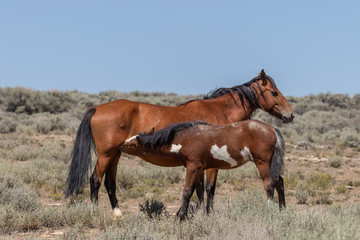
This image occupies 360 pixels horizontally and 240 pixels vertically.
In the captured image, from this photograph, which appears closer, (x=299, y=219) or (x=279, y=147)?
(x=299, y=219)

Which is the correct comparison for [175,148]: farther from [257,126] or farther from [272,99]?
[272,99]

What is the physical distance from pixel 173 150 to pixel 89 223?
5.91 ft

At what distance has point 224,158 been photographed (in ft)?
19.8

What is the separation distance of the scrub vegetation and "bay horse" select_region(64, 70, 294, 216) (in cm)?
55

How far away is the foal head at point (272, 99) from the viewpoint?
7703mm

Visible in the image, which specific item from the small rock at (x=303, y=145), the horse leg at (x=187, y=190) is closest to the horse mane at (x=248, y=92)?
the horse leg at (x=187, y=190)

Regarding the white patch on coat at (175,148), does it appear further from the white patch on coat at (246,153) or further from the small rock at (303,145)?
the small rock at (303,145)

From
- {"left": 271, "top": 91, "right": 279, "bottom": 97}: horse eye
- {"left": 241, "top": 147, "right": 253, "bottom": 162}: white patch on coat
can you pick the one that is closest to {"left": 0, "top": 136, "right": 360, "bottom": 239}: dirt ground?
{"left": 241, "top": 147, "right": 253, "bottom": 162}: white patch on coat

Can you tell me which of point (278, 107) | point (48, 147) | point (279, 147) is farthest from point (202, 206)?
point (48, 147)

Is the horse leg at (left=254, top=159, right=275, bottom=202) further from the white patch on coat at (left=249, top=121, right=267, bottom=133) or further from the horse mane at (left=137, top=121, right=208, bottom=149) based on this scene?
the horse mane at (left=137, top=121, right=208, bottom=149)

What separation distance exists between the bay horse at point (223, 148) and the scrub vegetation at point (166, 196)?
1.52ft

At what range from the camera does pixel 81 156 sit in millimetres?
7555

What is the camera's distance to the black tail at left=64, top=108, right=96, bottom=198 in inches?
295

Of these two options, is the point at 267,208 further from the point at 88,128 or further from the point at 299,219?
the point at 88,128
